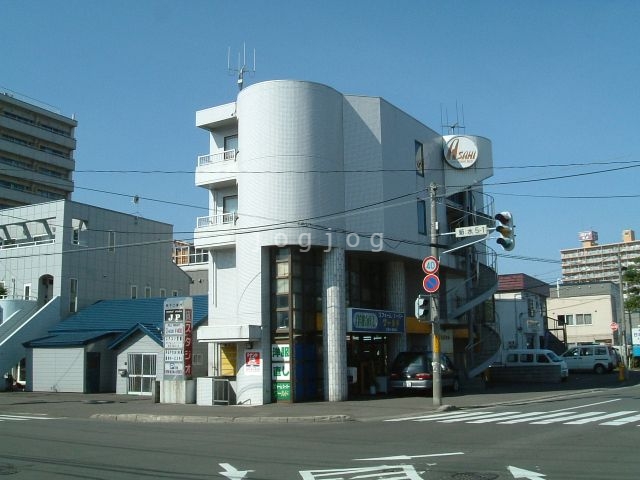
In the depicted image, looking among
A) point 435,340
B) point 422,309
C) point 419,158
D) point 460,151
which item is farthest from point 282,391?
point 460,151

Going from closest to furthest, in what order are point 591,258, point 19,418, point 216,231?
1. point 19,418
2. point 216,231
3. point 591,258

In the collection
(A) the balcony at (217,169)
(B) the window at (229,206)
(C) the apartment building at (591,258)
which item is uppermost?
(C) the apartment building at (591,258)

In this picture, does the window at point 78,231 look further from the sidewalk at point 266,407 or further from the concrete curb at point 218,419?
the concrete curb at point 218,419

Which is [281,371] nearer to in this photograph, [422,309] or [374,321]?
[374,321]

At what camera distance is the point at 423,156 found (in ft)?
109

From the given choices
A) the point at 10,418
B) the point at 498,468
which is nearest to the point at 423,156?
the point at 10,418

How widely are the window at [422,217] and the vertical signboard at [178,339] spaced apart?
39.0 feet

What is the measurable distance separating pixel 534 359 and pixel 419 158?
14635 mm

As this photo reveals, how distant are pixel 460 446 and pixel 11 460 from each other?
8.17 m

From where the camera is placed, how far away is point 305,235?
26141mm

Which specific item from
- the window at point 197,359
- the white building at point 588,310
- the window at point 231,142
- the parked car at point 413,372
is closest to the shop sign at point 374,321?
the parked car at point 413,372

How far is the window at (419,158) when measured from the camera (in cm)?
3239

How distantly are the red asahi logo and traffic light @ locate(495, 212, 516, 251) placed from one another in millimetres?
12928

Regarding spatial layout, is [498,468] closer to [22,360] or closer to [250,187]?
[250,187]
